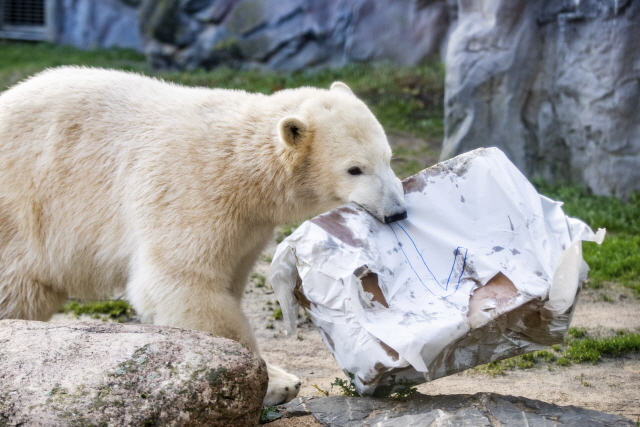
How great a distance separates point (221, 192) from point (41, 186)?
1176mm

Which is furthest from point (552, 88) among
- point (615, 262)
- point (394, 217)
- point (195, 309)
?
point (195, 309)

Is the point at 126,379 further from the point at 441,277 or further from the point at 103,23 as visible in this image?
the point at 103,23

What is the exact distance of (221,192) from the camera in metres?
3.55

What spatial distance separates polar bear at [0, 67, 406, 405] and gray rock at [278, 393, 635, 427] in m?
0.59

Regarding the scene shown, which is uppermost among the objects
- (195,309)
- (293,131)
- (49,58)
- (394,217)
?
(293,131)

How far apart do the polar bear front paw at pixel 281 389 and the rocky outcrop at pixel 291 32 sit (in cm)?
986

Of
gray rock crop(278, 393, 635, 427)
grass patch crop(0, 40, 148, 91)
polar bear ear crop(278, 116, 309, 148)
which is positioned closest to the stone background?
polar bear ear crop(278, 116, 309, 148)

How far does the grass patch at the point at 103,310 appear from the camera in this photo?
5.16 meters

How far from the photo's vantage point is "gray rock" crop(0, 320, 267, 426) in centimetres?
251

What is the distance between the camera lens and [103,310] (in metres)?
5.25

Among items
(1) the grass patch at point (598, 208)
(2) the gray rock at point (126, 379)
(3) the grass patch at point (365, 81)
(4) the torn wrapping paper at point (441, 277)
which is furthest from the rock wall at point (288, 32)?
(2) the gray rock at point (126, 379)

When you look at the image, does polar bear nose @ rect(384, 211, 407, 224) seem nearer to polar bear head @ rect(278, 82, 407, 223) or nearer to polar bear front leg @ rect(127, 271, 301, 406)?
polar bear head @ rect(278, 82, 407, 223)

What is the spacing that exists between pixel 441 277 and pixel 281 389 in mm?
1158

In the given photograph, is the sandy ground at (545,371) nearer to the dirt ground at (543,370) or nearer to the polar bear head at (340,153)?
the dirt ground at (543,370)
